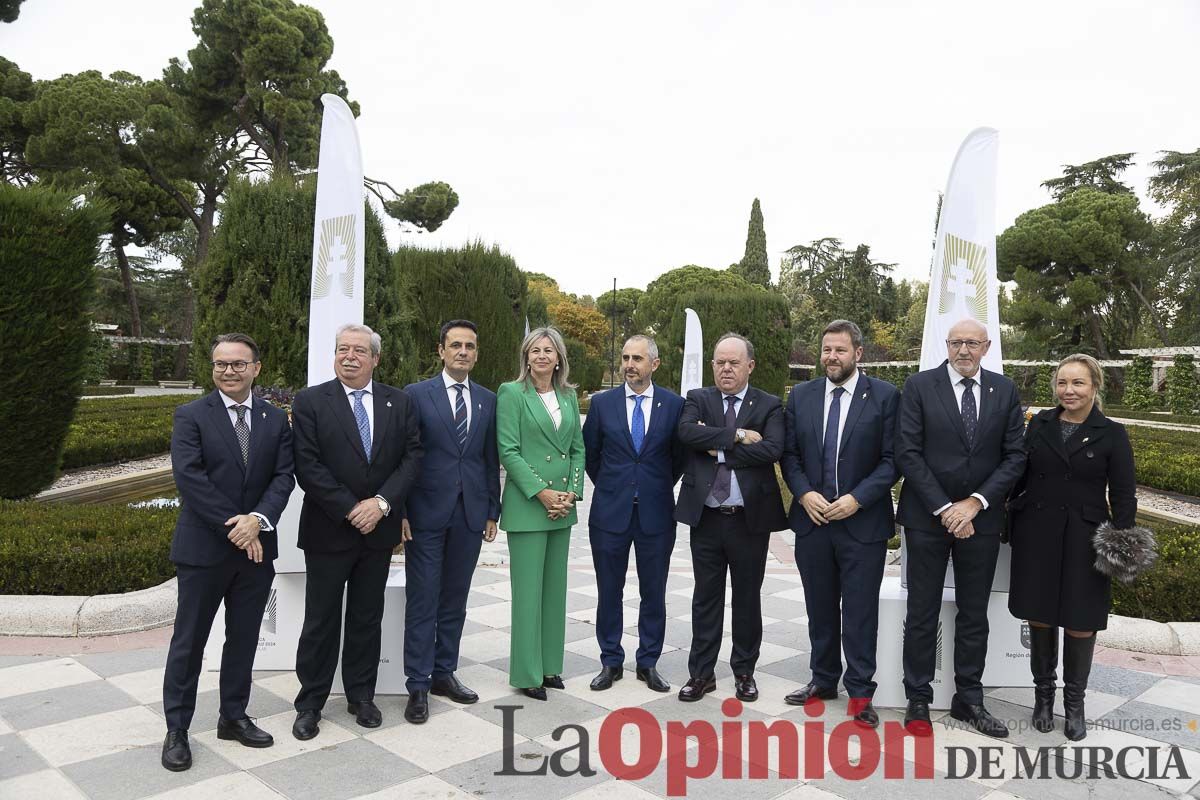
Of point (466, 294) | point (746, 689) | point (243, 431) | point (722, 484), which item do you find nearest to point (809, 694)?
point (746, 689)

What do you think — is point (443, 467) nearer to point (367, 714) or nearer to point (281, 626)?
point (367, 714)

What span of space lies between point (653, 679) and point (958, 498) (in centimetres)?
174

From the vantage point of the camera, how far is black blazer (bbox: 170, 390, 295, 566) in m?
3.24

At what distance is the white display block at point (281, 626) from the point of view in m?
4.27

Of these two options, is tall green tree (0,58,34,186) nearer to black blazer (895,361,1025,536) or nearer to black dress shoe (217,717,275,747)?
black dress shoe (217,717,275,747)

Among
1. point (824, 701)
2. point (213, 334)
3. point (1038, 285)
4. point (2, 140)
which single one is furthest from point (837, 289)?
point (824, 701)

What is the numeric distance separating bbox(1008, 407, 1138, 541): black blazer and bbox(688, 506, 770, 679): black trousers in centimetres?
124

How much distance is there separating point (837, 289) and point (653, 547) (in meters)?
53.5

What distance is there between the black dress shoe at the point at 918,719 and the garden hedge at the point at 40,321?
7297mm

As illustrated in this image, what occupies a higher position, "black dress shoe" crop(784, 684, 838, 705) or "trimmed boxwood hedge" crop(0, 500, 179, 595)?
"trimmed boxwood hedge" crop(0, 500, 179, 595)

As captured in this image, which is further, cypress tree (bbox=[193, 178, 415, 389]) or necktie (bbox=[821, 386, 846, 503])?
cypress tree (bbox=[193, 178, 415, 389])

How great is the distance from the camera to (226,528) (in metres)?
3.27

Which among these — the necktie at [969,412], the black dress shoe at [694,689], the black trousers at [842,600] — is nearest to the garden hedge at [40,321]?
the black dress shoe at [694,689]

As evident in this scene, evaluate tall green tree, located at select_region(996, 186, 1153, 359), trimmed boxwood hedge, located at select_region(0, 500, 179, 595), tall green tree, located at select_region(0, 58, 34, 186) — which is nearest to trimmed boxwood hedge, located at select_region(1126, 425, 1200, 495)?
trimmed boxwood hedge, located at select_region(0, 500, 179, 595)
